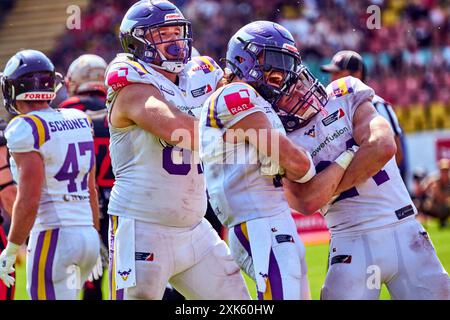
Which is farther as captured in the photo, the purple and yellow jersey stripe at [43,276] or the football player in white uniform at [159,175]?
the purple and yellow jersey stripe at [43,276]

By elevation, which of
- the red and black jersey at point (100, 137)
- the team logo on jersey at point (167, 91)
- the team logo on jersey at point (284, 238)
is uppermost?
the team logo on jersey at point (167, 91)

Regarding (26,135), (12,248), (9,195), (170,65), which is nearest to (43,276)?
(12,248)

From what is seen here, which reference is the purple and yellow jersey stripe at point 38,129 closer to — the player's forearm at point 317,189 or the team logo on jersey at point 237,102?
the team logo on jersey at point 237,102

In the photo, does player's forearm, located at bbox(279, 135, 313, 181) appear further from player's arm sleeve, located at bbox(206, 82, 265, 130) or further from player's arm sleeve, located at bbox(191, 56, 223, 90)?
player's arm sleeve, located at bbox(191, 56, 223, 90)

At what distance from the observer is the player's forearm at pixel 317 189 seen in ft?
12.6

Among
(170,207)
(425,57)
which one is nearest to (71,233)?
(170,207)

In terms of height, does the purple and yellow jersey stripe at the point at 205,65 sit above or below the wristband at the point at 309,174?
above

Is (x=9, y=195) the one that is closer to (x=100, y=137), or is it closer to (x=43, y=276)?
(x=43, y=276)

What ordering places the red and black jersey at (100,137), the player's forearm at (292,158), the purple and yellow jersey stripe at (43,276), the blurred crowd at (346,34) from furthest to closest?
1. the blurred crowd at (346,34)
2. the red and black jersey at (100,137)
3. the purple and yellow jersey stripe at (43,276)
4. the player's forearm at (292,158)

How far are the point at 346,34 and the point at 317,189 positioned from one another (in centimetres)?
1235

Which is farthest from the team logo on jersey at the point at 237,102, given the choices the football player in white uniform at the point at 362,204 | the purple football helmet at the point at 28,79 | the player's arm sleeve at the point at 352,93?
the purple football helmet at the point at 28,79

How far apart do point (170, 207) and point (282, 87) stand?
31.4 inches

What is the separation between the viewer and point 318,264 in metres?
9.24

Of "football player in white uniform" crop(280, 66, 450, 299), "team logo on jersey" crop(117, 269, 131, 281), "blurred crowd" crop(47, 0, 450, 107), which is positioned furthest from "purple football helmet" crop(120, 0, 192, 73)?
"blurred crowd" crop(47, 0, 450, 107)
